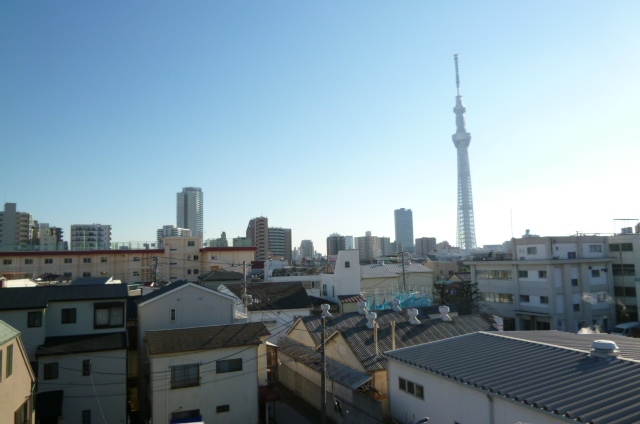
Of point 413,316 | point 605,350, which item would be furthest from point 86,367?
point 605,350

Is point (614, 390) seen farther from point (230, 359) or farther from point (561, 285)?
point (561, 285)

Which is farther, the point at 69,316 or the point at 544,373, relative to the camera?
the point at 69,316

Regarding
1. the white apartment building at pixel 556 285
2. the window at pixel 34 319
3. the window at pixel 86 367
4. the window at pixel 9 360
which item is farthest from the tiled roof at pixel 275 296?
the window at pixel 9 360

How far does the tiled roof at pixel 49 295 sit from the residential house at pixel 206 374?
11.4 feet

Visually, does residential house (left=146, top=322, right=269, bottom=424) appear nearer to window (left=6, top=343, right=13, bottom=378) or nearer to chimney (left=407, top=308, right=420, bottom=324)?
window (left=6, top=343, right=13, bottom=378)

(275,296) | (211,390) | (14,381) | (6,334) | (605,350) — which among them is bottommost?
(211,390)

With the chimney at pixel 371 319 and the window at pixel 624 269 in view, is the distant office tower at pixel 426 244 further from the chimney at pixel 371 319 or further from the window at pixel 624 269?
the chimney at pixel 371 319

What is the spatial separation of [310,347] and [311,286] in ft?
77.6

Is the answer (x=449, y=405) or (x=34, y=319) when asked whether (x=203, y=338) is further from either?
(x=449, y=405)

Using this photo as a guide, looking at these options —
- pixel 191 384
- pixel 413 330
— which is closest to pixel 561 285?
pixel 413 330

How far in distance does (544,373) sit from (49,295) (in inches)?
779

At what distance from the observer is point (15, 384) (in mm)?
12789

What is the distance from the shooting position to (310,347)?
22953 millimetres

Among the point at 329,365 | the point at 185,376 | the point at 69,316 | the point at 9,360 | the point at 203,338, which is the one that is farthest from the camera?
the point at 69,316
